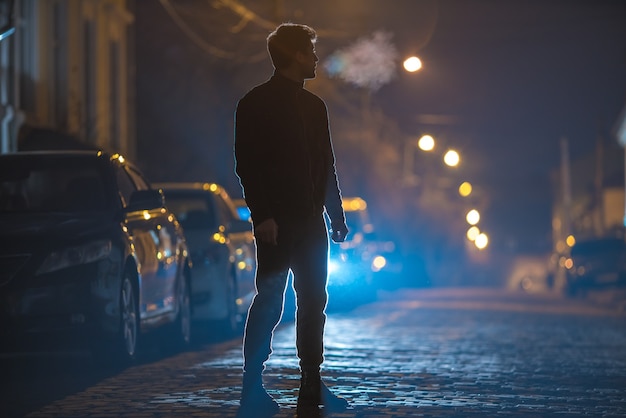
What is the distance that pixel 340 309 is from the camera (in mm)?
22797

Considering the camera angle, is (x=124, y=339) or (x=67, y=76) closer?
(x=124, y=339)

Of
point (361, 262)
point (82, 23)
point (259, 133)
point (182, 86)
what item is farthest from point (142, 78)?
point (259, 133)

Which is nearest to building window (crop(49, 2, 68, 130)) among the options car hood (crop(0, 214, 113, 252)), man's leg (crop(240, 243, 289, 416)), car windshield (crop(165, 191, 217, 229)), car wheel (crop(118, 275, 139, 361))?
car windshield (crop(165, 191, 217, 229))

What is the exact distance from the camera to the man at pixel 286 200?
26.6ft

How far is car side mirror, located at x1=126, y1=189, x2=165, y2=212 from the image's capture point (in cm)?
1167

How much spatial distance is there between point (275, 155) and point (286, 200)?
246 millimetres

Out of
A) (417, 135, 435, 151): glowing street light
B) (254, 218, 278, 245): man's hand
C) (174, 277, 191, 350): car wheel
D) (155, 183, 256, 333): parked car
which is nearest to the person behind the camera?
(254, 218, 278, 245): man's hand

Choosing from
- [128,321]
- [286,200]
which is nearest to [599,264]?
[128,321]

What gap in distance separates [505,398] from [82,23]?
77.9 ft

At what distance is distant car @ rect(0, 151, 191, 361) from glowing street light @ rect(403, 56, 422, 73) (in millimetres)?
12505

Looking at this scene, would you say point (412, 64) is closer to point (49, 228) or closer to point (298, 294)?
point (49, 228)

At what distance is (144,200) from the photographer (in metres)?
11.8

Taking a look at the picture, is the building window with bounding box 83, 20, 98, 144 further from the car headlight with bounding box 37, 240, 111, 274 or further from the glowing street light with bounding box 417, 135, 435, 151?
the car headlight with bounding box 37, 240, 111, 274

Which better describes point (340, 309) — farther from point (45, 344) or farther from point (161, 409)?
point (161, 409)
